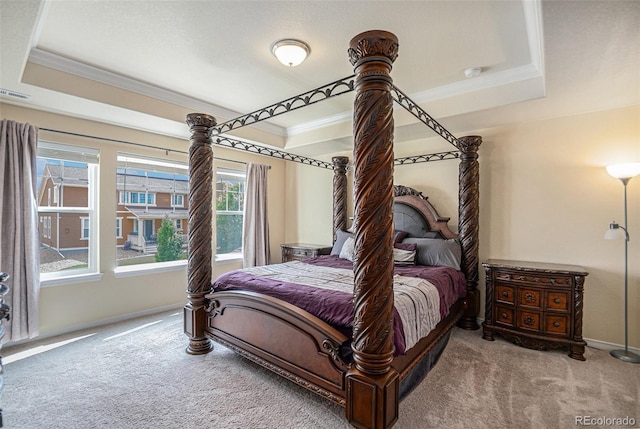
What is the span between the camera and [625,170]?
264 cm

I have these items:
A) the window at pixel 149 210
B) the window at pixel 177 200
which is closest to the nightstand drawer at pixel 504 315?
the window at pixel 149 210

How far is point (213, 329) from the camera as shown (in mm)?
2830

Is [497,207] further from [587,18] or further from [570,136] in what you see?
[587,18]

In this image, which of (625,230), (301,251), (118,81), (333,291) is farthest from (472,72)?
(118,81)

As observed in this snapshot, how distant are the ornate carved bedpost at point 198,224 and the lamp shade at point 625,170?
3768 mm

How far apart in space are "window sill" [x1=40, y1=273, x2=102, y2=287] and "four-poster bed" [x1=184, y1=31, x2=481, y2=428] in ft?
5.03

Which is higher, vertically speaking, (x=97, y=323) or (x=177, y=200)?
(x=177, y=200)

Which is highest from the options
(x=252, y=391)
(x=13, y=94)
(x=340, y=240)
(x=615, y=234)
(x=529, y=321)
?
(x=13, y=94)

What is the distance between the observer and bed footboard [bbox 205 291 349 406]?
1.92 meters

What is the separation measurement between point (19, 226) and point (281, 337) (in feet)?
9.56

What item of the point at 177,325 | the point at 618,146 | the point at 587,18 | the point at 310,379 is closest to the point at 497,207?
the point at 618,146

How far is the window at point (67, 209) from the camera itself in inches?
131

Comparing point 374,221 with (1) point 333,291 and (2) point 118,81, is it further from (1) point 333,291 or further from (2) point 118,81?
(2) point 118,81

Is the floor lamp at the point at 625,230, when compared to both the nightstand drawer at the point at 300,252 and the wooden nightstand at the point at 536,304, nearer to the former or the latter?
the wooden nightstand at the point at 536,304
